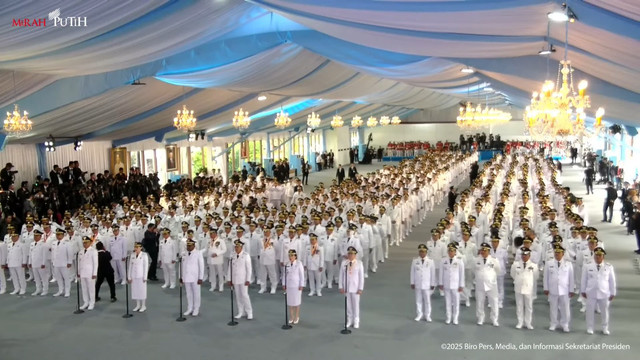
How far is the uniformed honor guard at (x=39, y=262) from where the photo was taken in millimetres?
11641

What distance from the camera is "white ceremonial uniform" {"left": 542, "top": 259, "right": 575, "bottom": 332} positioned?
28.9 ft

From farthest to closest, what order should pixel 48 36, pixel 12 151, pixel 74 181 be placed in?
pixel 74 181, pixel 12 151, pixel 48 36

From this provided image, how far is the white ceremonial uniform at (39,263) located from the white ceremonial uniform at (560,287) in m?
9.06

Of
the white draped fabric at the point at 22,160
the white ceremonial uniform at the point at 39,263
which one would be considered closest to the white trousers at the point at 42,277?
the white ceremonial uniform at the point at 39,263

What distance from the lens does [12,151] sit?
19.2m

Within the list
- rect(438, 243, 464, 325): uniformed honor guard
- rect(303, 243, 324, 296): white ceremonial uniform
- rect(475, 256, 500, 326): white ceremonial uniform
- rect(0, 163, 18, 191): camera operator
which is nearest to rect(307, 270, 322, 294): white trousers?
rect(303, 243, 324, 296): white ceremonial uniform

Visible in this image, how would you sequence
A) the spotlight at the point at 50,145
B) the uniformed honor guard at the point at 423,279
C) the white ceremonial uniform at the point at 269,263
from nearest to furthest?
the uniformed honor guard at the point at 423,279, the white ceremonial uniform at the point at 269,263, the spotlight at the point at 50,145

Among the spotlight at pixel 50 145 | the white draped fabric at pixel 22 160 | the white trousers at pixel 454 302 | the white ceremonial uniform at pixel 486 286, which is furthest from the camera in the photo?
the spotlight at pixel 50 145

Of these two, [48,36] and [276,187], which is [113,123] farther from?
[48,36]

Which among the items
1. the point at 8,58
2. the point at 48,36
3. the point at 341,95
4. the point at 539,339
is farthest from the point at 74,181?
the point at 539,339

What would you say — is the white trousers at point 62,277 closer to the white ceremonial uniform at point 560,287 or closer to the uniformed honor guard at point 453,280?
the uniformed honor guard at point 453,280

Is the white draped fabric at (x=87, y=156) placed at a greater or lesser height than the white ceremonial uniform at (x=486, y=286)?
greater

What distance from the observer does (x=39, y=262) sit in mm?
11641

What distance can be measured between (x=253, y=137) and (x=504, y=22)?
28.8 m
